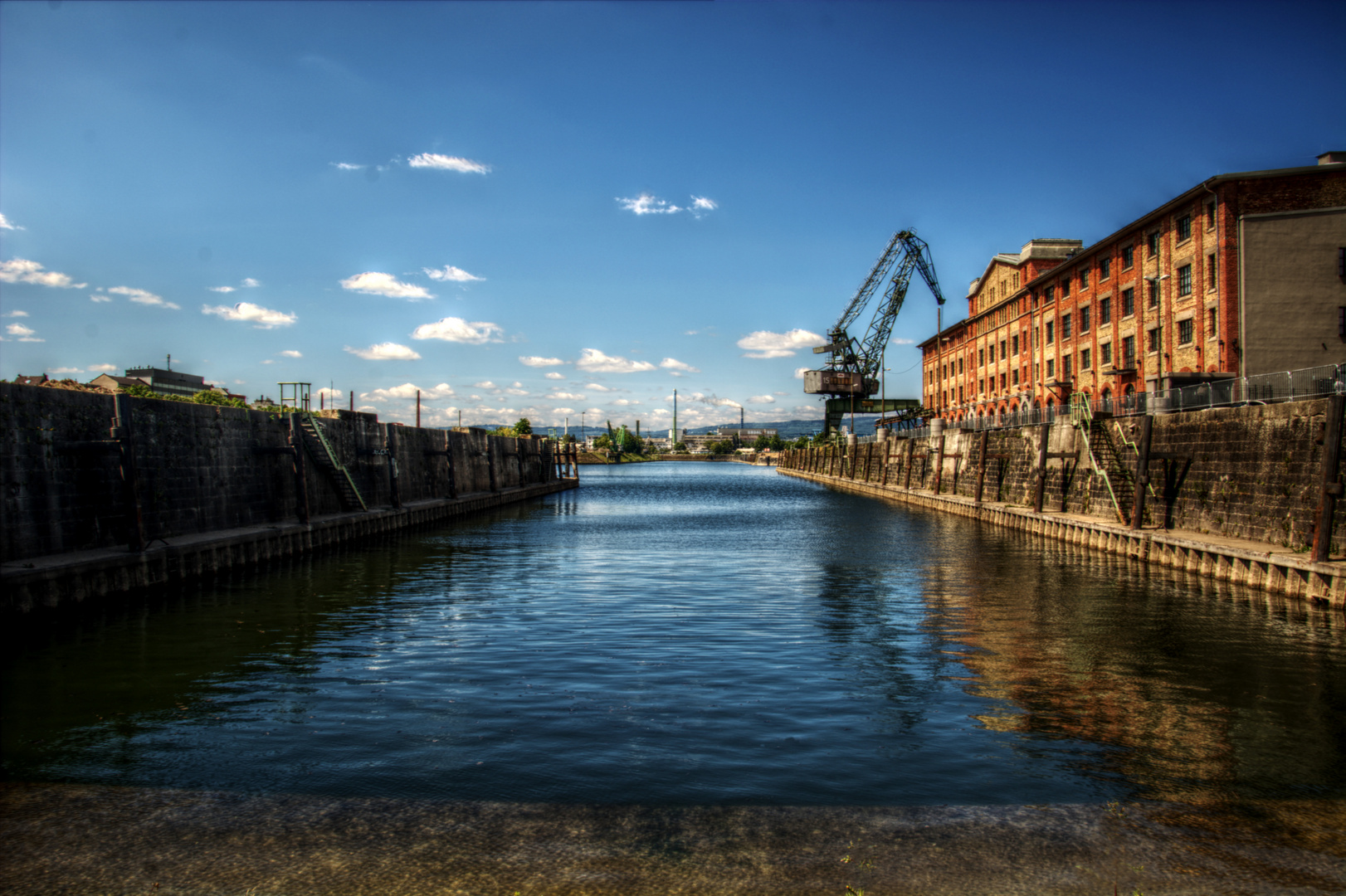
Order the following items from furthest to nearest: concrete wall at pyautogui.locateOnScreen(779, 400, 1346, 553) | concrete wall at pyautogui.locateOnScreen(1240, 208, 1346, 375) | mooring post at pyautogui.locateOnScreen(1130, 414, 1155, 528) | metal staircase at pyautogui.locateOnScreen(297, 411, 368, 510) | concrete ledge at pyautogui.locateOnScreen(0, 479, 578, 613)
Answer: concrete wall at pyautogui.locateOnScreen(1240, 208, 1346, 375)
metal staircase at pyautogui.locateOnScreen(297, 411, 368, 510)
mooring post at pyautogui.locateOnScreen(1130, 414, 1155, 528)
concrete wall at pyautogui.locateOnScreen(779, 400, 1346, 553)
concrete ledge at pyautogui.locateOnScreen(0, 479, 578, 613)

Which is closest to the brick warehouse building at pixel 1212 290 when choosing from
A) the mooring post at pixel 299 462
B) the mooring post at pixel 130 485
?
the mooring post at pixel 299 462

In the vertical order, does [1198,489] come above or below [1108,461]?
below

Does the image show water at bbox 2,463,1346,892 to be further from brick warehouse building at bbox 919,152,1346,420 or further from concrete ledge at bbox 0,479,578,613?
brick warehouse building at bbox 919,152,1346,420

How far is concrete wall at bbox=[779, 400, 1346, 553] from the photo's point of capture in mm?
17375

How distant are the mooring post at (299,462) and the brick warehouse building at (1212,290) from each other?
31.2m

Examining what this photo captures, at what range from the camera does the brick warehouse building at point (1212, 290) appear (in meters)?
33.8

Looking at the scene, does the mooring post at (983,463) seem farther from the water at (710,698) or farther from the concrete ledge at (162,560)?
the concrete ledge at (162,560)

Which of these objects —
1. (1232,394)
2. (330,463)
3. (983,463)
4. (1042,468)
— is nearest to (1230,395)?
(1232,394)

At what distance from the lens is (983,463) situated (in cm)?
3966

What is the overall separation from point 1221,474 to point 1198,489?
1222 millimetres

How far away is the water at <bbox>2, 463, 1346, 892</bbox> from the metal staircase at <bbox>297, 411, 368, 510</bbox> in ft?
33.3

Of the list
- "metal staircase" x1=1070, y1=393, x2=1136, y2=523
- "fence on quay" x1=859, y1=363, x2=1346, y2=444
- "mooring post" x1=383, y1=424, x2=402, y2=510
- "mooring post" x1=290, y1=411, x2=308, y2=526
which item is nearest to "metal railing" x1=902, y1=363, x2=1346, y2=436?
"fence on quay" x1=859, y1=363, x2=1346, y2=444

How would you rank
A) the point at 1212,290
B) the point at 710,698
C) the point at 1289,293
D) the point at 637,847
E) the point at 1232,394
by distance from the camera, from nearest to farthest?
the point at 637,847 < the point at 710,698 < the point at 1232,394 < the point at 1289,293 < the point at 1212,290

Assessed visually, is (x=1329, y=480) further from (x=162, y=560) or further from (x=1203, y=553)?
(x=162, y=560)
